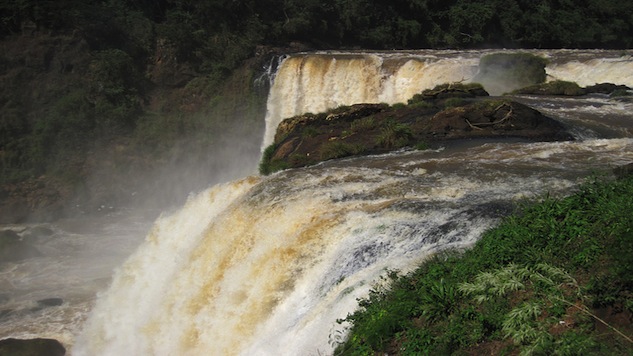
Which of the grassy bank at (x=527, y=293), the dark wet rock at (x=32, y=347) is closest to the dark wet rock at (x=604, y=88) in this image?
the grassy bank at (x=527, y=293)

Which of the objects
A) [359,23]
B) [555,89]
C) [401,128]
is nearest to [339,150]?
[401,128]

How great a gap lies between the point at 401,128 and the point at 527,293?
332 inches

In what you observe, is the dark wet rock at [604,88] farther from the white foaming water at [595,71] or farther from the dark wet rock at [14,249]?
the dark wet rock at [14,249]

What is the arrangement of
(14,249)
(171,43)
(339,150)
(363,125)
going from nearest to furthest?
(339,150) < (363,125) < (14,249) < (171,43)

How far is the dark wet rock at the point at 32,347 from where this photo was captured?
43.9 ft

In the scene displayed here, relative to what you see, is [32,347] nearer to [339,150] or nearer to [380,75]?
[339,150]

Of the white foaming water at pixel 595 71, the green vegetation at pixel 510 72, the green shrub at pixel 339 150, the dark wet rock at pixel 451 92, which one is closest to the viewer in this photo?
the green shrub at pixel 339 150

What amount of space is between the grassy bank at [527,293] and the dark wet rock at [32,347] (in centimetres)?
845

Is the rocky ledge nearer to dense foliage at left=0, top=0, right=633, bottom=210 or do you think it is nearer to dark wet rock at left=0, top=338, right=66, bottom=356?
dark wet rock at left=0, top=338, right=66, bottom=356

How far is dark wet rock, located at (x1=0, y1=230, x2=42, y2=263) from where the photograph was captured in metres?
20.2

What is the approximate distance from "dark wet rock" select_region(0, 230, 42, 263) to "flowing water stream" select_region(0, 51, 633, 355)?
68.9 inches

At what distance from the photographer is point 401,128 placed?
15023 millimetres

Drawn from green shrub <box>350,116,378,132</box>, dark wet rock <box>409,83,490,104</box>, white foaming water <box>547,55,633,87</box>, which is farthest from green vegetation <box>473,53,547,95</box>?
green shrub <box>350,116,378,132</box>

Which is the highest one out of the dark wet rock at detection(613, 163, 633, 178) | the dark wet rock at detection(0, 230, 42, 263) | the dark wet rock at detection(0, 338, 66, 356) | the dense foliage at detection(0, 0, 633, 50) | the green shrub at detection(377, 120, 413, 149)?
the dense foliage at detection(0, 0, 633, 50)
